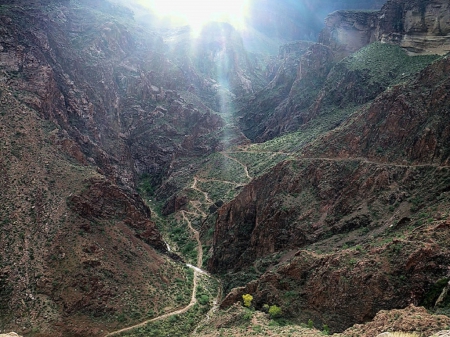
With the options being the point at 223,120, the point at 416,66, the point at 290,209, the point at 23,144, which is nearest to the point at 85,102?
the point at 23,144

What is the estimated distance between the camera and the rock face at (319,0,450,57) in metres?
90.6

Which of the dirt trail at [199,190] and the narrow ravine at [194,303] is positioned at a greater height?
the dirt trail at [199,190]

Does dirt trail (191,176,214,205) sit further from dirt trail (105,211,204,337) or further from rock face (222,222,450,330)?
rock face (222,222,450,330)

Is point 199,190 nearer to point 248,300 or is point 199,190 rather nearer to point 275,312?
point 248,300

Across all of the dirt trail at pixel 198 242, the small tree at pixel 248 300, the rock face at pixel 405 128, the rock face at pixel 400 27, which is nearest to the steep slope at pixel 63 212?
the dirt trail at pixel 198 242

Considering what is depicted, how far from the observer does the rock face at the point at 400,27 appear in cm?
9056

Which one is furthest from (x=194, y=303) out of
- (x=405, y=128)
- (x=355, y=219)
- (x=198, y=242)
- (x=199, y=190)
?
(x=199, y=190)

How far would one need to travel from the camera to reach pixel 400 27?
340 ft

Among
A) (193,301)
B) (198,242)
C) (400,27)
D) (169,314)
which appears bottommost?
(169,314)

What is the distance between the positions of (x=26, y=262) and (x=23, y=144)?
815 inches

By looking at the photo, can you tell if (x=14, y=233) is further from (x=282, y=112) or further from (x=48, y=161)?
(x=282, y=112)

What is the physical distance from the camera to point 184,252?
8325cm

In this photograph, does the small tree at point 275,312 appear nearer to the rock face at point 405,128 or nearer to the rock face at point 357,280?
the rock face at point 357,280

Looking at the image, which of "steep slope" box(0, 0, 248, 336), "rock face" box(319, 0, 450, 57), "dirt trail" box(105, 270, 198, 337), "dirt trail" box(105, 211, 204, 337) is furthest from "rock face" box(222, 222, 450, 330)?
"rock face" box(319, 0, 450, 57)
